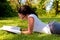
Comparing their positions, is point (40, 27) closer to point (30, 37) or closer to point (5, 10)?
point (30, 37)

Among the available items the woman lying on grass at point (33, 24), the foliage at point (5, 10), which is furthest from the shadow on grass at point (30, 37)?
the foliage at point (5, 10)

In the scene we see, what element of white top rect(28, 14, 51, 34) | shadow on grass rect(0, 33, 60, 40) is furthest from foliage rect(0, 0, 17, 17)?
shadow on grass rect(0, 33, 60, 40)

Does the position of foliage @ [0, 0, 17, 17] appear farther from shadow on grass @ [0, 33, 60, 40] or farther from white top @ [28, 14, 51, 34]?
shadow on grass @ [0, 33, 60, 40]

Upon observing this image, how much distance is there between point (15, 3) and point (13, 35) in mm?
11591

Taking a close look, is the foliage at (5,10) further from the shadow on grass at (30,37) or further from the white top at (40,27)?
the shadow on grass at (30,37)

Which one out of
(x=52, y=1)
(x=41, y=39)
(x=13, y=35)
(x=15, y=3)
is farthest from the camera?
(x=15, y=3)

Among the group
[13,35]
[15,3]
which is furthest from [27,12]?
[15,3]

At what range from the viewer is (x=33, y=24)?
538 centimetres

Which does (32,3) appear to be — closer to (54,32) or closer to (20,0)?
(20,0)

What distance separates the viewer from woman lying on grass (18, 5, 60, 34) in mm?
5352

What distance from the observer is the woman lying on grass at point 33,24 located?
5352 mm

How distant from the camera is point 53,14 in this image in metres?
15.4

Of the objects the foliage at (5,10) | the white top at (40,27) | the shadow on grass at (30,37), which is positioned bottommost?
the shadow on grass at (30,37)

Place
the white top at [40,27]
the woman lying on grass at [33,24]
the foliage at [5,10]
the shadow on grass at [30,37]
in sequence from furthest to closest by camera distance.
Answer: the foliage at [5,10] → the white top at [40,27] → the woman lying on grass at [33,24] → the shadow on grass at [30,37]
